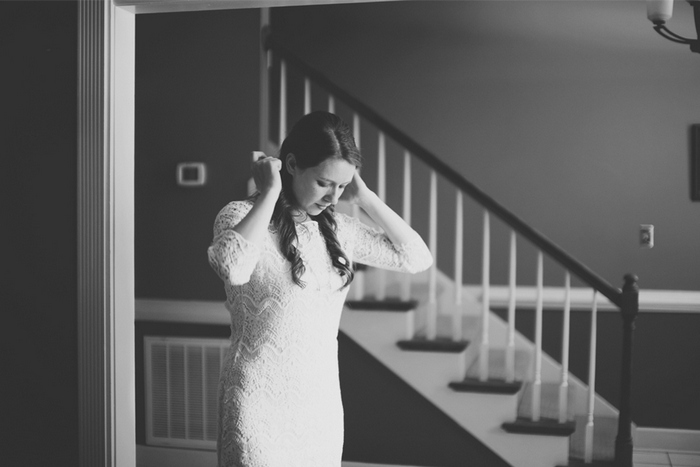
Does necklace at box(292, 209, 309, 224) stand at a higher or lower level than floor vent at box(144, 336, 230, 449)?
higher

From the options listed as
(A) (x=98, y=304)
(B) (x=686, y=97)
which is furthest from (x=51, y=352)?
(B) (x=686, y=97)

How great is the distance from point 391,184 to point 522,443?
1826 mm

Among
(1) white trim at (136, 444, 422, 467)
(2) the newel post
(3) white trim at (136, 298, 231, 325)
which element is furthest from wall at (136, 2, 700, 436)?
(1) white trim at (136, 444, 422, 467)

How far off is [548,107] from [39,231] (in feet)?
10.6

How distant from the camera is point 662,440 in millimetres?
4230

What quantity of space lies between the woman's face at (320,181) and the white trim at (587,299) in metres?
2.92

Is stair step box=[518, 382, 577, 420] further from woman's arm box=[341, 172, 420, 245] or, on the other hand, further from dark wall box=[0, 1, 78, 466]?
dark wall box=[0, 1, 78, 466]

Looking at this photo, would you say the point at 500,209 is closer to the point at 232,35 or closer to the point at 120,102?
the point at 232,35

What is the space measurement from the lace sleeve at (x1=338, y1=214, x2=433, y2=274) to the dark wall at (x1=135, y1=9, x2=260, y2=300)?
1909 mm

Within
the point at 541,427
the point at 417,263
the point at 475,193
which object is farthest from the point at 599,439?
the point at 417,263

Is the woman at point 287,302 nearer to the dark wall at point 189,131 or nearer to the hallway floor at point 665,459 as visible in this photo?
the dark wall at point 189,131

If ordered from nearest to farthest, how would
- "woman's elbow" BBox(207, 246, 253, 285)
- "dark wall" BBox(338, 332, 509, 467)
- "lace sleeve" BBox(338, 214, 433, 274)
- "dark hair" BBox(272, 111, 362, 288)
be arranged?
"woman's elbow" BBox(207, 246, 253, 285), "dark hair" BBox(272, 111, 362, 288), "lace sleeve" BBox(338, 214, 433, 274), "dark wall" BBox(338, 332, 509, 467)

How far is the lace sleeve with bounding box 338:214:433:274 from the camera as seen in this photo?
1739mm

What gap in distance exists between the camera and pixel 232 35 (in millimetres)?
3537
